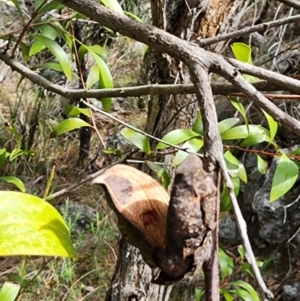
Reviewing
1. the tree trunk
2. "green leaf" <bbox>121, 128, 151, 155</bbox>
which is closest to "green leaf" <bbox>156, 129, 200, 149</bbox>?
"green leaf" <bbox>121, 128, 151, 155</bbox>

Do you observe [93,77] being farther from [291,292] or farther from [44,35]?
[291,292]

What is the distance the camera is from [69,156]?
2814mm

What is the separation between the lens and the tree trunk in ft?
3.85

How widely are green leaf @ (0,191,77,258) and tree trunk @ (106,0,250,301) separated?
76cm

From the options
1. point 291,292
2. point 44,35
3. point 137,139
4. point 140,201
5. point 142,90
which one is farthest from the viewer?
point 291,292

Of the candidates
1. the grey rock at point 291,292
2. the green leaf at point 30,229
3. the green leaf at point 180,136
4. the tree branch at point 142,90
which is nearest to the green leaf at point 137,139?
the green leaf at point 180,136

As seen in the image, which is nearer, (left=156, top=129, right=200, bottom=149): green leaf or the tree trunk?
(left=156, top=129, right=200, bottom=149): green leaf

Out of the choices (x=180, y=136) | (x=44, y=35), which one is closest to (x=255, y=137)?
(x=180, y=136)

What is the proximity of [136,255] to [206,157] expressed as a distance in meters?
0.98

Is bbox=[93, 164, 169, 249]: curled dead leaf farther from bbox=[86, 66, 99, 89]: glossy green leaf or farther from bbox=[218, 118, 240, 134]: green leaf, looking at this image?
bbox=[86, 66, 99, 89]: glossy green leaf

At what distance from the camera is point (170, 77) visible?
1.21m

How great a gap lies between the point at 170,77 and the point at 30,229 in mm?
891

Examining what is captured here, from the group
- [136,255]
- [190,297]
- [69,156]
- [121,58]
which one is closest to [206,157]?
[136,255]

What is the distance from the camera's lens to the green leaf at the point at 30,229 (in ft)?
1.13
